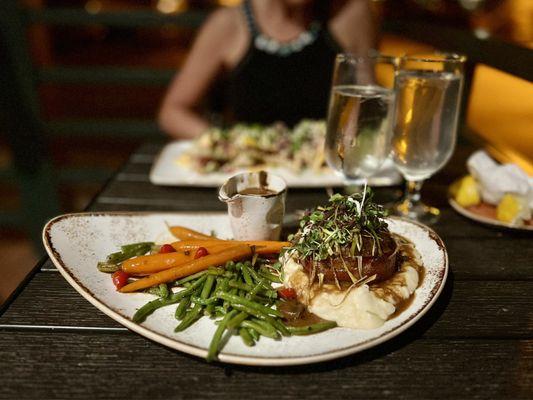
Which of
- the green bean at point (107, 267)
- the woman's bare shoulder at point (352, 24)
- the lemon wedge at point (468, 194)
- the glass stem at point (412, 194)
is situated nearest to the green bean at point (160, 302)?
the green bean at point (107, 267)

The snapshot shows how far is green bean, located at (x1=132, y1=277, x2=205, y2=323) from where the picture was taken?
3.70 ft

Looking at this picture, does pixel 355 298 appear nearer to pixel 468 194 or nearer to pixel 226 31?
pixel 468 194

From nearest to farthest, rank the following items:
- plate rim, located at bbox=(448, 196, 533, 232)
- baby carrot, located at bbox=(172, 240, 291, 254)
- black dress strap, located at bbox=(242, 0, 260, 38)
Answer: baby carrot, located at bbox=(172, 240, 291, 254)
plate rim, located at bbox=(448, 196, 533, 232)
black dress strap, located at bbox=(242, 0, 260, 38)

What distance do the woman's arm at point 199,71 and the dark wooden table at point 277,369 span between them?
2159 mm

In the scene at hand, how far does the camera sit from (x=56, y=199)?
4.04 m

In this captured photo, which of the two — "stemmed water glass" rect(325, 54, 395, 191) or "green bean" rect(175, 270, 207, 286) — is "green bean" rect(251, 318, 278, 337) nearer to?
"green bean" rect(175, 270, 207, 286)

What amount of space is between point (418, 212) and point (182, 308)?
1.05 m

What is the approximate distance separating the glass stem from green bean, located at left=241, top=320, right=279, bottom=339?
39.1 inches

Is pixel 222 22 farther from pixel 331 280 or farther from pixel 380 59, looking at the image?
pixel 331 280

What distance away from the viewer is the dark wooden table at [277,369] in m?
0.98

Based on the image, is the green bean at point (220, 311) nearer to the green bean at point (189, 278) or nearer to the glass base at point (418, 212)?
the green bean at point (189, 278)

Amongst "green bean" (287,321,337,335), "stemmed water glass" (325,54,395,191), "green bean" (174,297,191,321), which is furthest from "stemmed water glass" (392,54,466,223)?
"green bean" (174,297,191,321)

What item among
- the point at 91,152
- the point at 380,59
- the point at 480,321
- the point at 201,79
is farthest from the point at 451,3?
the point at 480,321

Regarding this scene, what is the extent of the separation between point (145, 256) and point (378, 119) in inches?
35.1
